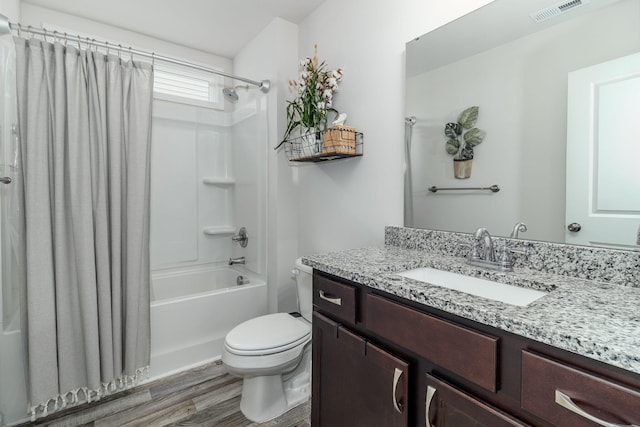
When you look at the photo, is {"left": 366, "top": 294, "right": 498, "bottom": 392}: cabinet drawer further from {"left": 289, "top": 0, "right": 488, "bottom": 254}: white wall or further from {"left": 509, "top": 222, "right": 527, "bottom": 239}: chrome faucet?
{"left": 289, "top": 0, "right": 488, "bottom": 254}: white wall

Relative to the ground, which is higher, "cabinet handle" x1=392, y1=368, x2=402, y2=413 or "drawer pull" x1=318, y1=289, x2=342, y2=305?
"drawer pull" x1=318, y1=289, x2=342, y2=305

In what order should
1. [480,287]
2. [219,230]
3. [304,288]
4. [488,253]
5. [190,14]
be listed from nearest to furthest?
[480,287] < [488,253] < [304,288] < [190,14] < [219,230]

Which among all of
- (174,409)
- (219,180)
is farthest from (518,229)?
(219,180)

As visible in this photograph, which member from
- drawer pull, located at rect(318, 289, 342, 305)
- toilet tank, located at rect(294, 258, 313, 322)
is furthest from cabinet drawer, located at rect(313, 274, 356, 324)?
toilet tank, located at rect(294, 258, 313, 322)

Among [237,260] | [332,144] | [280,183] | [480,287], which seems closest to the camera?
[480,287]

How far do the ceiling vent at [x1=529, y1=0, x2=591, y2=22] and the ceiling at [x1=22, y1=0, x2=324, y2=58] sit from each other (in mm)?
1465

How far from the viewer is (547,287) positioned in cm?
93

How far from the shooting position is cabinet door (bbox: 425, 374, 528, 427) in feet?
2.30

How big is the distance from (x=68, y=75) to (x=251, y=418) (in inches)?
81.4

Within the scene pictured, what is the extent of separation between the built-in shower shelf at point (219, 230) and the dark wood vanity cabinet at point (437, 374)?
6.13 feet

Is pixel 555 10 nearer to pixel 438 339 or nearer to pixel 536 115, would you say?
pixel 536 115

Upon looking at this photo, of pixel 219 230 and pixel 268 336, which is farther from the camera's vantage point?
pixel 219 230

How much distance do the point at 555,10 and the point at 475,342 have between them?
3.86ft

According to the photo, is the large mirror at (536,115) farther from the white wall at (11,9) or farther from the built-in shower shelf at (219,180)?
the white wall at (11,9)
